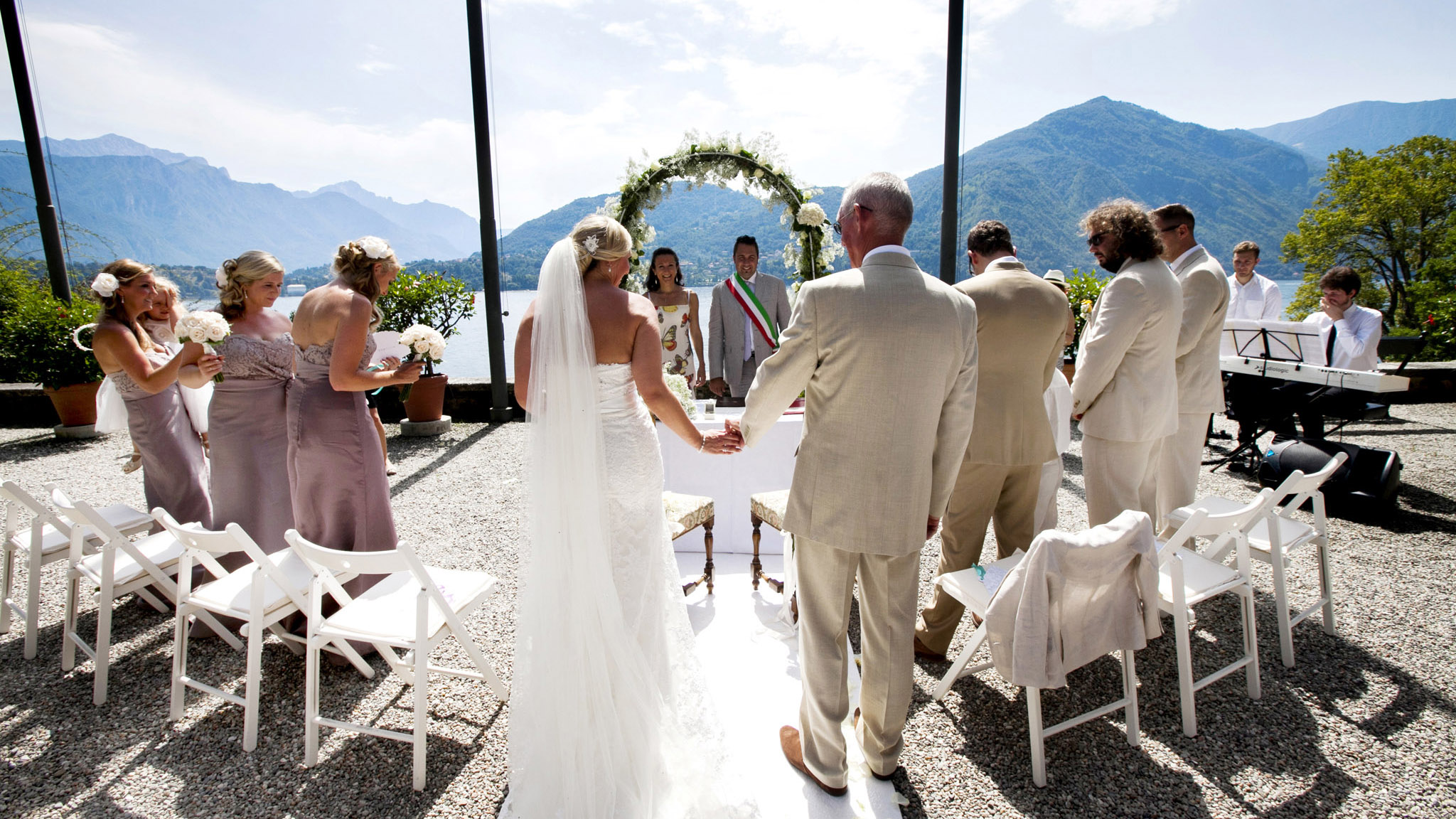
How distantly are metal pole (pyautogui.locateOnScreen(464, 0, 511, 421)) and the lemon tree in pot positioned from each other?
4669 mm

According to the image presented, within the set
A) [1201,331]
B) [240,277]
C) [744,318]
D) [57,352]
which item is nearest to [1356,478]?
[1201,331]

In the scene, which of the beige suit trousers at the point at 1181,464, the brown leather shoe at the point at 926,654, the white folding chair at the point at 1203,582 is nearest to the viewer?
the white folding chair at the point at 1203,582

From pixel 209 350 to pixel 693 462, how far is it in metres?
2.77

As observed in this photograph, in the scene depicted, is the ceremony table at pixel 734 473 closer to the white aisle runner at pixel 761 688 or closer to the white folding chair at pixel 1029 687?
the white aisle runner at pixel 761 688

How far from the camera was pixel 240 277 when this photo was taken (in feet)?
11.4

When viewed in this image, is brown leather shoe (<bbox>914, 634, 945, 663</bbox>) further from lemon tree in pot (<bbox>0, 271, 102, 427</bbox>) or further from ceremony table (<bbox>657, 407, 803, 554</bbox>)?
lemon tree in pot (<bbox>0, 271, 102, 427</bbox>)

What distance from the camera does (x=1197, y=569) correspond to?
9.63 ft

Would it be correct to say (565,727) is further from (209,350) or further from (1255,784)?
(209,350)

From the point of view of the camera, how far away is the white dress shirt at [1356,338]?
602 centimetres

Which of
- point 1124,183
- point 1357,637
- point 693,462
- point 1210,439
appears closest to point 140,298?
point 693,462

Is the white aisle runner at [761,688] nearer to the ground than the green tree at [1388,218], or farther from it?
nearer to the ground

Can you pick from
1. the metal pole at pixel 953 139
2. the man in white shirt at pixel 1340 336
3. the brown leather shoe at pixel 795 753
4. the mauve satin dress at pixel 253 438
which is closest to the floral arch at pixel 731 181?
the metal pole at pixel 953 139

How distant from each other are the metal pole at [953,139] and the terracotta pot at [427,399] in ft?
19.6

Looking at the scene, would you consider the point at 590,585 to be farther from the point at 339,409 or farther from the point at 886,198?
the point at 339,409
